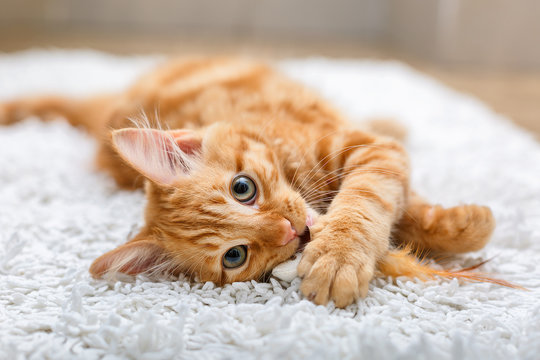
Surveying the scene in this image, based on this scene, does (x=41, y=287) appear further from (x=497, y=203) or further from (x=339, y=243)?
(x=497, y=203)

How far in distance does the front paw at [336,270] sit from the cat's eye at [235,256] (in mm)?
146

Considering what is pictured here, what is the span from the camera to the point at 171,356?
0.77 meters

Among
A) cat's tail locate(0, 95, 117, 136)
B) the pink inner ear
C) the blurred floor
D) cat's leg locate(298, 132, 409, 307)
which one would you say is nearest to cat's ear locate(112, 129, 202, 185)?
the pink inner ear

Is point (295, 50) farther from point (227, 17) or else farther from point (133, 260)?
point (133, 260)

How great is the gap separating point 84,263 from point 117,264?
15cm

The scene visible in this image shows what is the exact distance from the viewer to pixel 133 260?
105 cm

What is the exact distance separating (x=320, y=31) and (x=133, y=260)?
4869mm

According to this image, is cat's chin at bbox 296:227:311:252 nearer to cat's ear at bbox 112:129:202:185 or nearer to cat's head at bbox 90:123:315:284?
cat's head at bbox 90:123:315:284

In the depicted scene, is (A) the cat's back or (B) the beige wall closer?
(A) the cat's back

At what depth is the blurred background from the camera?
3541 mm

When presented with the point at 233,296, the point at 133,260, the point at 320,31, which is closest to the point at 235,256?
the point at 233,296

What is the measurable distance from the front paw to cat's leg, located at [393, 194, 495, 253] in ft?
0.79

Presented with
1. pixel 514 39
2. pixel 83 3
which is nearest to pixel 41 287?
pixel 514 39

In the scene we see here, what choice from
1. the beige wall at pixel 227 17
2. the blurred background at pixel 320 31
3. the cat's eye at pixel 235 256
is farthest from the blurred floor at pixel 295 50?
the cat's eye at pixel 235 256
